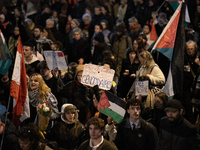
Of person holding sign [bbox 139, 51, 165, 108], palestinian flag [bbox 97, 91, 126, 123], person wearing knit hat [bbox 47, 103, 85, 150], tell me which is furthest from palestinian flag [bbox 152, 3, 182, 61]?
person wearing knit hat [bbox 47, 103, 85, 150]

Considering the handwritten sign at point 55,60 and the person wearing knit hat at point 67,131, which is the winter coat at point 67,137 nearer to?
the person wearing knit hat at point 67,131

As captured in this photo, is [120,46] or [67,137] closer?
[67,137]

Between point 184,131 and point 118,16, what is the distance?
8.48 meters

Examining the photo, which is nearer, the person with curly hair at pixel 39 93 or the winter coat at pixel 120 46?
the person with curly hair at pixel 39 93

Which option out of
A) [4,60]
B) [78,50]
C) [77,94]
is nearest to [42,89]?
[77,94]

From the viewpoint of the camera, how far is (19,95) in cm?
626

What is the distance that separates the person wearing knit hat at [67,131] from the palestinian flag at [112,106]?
1.49ft

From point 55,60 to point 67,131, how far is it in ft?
5.97

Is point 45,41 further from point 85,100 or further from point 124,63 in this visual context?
point 85,100

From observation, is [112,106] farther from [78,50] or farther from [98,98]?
[78,50]

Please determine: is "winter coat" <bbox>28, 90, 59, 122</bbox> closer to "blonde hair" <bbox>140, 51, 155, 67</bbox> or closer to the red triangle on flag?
the red triangle on flag

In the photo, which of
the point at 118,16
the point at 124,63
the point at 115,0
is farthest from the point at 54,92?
the point at 115,0

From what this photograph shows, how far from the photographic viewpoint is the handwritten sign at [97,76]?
6777 mm

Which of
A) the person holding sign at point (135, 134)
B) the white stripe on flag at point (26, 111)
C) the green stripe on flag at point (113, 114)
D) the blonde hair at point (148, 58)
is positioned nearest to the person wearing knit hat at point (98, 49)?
the blonde hair at point (148, 58)
